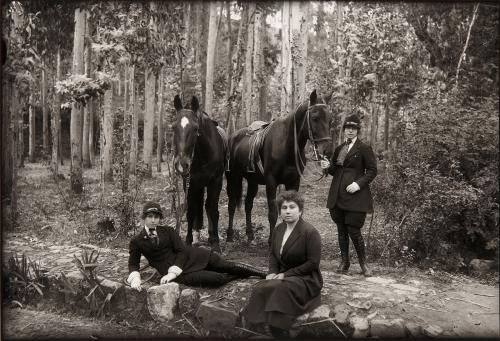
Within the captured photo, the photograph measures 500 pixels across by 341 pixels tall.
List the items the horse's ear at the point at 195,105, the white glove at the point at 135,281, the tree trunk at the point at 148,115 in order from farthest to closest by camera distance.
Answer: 1. the tree trunk at the point at 148,115
2. the horse's ear at the point at 195,105
3. the white glove at the point at 135,281

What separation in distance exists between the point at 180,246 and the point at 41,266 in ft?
7.10

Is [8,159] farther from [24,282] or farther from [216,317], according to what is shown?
[216,317]

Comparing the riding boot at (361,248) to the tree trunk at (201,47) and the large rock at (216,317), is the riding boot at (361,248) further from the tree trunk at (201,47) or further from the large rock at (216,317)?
the tree trunk at (201,47)

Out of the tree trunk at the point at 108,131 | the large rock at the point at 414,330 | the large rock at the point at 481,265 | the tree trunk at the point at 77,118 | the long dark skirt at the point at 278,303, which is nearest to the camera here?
the long dark skirt at the point at 278,303

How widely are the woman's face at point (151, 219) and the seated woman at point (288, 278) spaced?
1357mm

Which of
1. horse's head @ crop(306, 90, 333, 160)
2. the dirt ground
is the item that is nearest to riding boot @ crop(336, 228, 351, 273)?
the dirt ground

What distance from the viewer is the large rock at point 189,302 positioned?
4.79 m

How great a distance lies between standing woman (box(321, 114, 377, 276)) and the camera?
526 cm

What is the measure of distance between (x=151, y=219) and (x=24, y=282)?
2.03 metres

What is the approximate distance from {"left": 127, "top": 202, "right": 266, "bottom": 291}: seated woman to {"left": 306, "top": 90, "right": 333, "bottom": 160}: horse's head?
1.69 metres

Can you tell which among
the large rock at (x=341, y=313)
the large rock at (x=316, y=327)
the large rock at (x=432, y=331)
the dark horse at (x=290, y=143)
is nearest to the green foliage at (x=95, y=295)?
the large rock at (x=316, y=327)

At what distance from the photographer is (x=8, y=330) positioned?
4742 millimetres

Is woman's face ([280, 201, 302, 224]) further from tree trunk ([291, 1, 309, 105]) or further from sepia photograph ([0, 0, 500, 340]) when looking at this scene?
tree trunk ([291, 1, 309, 105])

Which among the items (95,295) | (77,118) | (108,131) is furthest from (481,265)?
(108,131)
